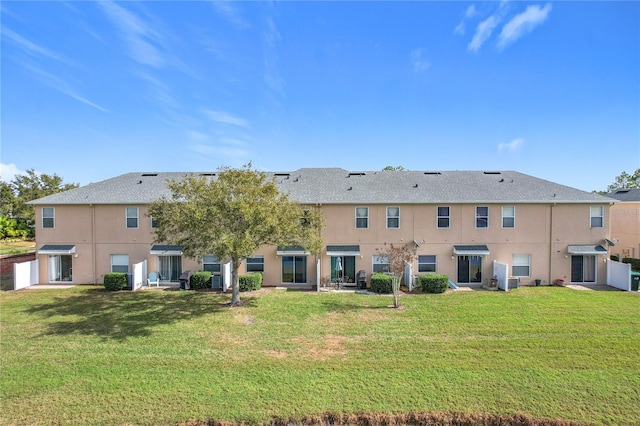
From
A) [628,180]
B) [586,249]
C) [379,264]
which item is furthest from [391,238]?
[628,180]

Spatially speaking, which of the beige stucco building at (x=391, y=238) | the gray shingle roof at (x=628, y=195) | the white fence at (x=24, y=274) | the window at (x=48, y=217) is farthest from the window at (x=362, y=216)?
the gray shingle roof at (x=628, y=195)

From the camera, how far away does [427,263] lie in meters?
19.4

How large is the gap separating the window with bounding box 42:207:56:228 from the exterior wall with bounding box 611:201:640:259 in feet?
129

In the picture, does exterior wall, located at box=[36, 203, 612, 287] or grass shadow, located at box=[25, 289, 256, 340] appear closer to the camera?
grass shadow, located at box=[25, 289, 256, 340]

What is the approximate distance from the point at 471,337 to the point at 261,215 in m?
9.30

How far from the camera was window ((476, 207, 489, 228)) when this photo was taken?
63.3ft

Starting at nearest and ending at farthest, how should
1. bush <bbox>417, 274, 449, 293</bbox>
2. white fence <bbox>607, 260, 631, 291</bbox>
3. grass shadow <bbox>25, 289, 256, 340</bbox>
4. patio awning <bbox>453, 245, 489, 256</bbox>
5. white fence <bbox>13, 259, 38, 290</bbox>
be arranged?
grass shadow <bbox>25, 289, 256, 340</bbox>
bush <bbox>417, 274, 449, 293</bbox>
white fence <bbox>607, 260, 631, 291</bbox>
white fence <bbox>13, 259, 38, 290</bbox>
patio awning <bbox>453, 245, 489, 256</bbox>

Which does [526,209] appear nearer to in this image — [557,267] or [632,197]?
[557,267]

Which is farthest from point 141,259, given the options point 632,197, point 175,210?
point 632,197

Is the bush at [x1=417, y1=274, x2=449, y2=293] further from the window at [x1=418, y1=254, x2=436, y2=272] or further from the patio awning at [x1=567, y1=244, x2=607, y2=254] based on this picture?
the patio awning at [x1=567, y1=244, x2=607, y2=254]

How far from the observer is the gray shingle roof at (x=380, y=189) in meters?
19.3

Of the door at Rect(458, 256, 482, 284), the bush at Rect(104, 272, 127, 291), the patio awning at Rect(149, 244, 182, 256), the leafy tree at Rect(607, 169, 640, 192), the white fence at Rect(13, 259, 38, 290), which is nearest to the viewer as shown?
the bush at Rect(104, 272, 127, 291)

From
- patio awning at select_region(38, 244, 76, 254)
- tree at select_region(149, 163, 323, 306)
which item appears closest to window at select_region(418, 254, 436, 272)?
tree at select_region(149, 163, 323, 306)

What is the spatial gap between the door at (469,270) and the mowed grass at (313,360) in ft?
12.6
